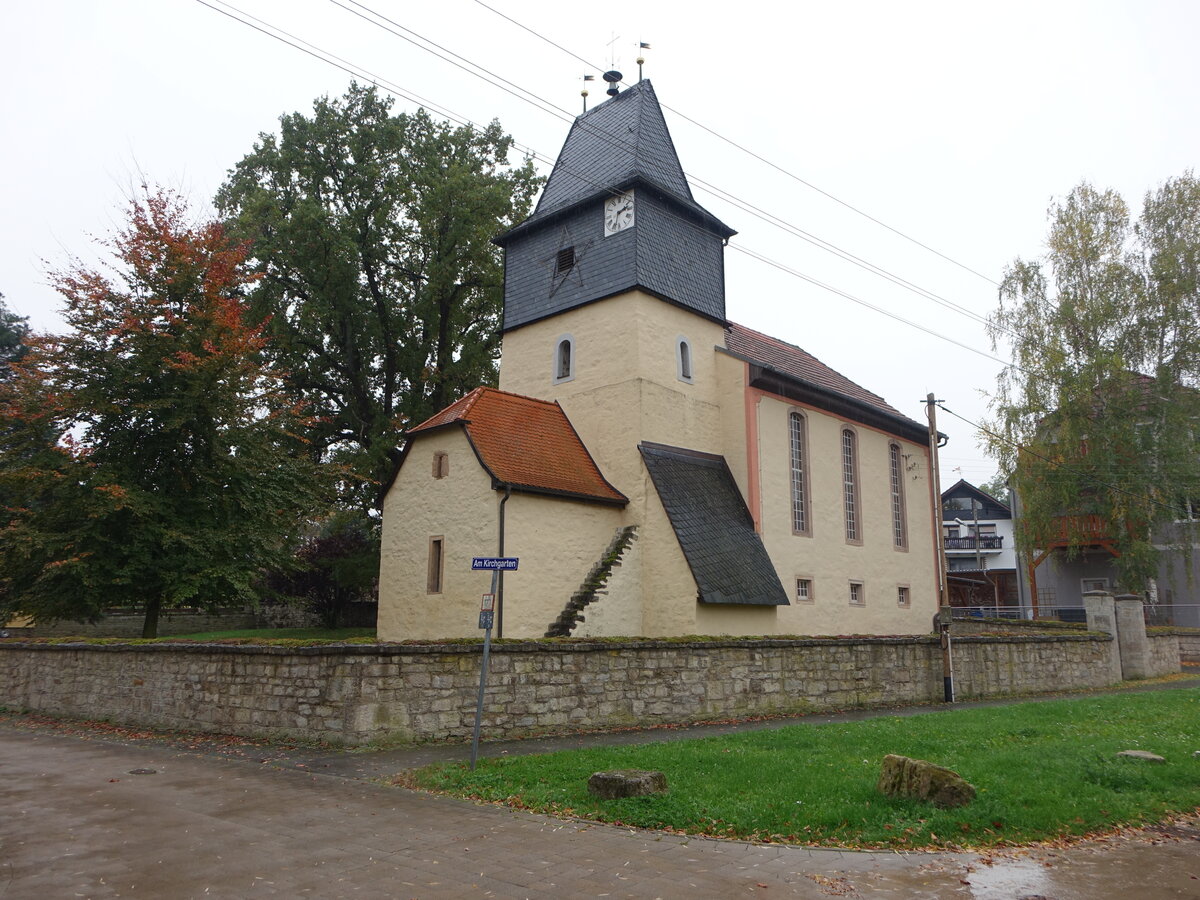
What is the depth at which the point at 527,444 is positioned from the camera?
19922mm

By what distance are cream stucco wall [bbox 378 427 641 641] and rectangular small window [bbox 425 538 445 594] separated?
0.12 meters

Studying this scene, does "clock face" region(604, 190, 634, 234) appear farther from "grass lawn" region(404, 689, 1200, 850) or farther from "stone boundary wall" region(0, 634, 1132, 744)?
"grass lawn" region(404, 689, 1200, 850)

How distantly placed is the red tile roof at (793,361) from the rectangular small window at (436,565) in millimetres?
9970

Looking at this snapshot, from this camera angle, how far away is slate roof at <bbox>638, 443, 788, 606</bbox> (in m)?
19.1

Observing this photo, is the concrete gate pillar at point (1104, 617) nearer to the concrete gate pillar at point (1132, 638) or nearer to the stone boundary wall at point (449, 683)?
the concrete gate pillar at point (1132, 638)

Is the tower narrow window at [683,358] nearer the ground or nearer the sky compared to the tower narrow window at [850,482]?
nearer the sky

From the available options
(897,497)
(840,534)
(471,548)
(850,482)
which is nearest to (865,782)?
(471,548)

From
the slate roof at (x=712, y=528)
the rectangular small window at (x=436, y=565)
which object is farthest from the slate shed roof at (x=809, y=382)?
the rectangular small window at (x=436, y=565)

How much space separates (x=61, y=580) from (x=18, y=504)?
7.05ft

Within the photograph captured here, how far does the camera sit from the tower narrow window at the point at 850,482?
82.7 ft

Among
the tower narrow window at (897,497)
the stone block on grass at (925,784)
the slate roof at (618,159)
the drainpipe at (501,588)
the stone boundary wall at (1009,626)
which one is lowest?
the stone block on grass at (925,784)

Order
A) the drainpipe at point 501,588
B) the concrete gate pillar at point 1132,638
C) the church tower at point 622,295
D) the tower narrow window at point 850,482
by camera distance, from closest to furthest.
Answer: the drainpipe at point 501,588
the church tower at point 622,295
the concrete gate pillar at point 1132,638
the tower narrow window at point 850,482

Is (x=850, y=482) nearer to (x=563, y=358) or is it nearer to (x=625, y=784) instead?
(x=563, y=358)

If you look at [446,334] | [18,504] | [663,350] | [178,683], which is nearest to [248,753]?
[178,683]
